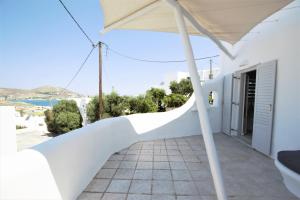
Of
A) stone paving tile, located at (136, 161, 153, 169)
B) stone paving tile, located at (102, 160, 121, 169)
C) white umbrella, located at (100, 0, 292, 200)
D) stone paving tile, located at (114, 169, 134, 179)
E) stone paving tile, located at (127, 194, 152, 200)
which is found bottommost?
stone paving tile, located at (136, 161, 153, 169)

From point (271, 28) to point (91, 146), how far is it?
15.6ft

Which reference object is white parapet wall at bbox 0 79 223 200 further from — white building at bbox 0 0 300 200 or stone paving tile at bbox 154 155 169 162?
stone paving tile at bbox 154 155 169 162

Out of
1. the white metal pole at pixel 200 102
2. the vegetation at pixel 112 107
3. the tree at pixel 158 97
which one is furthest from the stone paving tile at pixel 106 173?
the tree at pixel 158 97

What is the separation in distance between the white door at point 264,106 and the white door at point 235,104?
1.51 meters

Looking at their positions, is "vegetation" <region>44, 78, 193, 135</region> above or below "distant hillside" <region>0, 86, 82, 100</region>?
below

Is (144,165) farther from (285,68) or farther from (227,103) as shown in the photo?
(227,103)

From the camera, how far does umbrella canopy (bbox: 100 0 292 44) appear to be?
121 inches

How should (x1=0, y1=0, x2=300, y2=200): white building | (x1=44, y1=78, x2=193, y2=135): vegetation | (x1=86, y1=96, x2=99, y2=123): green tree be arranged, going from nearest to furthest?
(x1=0, y1=0, x2=300, y2=200): white building
(x1=44, y1=78, x2=193, y2=135): vegetation
(x1=86, y1=96, x2=99, y2=123): green tree

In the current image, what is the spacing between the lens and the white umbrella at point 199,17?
2.73 meters

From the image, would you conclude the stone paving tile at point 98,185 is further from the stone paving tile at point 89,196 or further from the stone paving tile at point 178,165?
the stone paving tile at point 178,165

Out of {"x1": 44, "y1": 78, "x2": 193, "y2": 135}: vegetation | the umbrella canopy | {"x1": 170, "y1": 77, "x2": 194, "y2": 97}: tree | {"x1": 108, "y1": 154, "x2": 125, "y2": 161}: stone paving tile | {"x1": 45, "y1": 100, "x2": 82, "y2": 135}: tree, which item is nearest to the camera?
the umbrella canopy

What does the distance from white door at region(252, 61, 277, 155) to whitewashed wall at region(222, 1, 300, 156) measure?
0.11 m

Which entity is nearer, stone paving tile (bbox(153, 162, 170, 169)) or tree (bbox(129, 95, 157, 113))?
stone paving tile (bbox(153, 162, 170, 169))

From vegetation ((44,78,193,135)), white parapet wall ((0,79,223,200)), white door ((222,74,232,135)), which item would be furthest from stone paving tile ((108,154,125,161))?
vegetation ((44,78,193,135))
